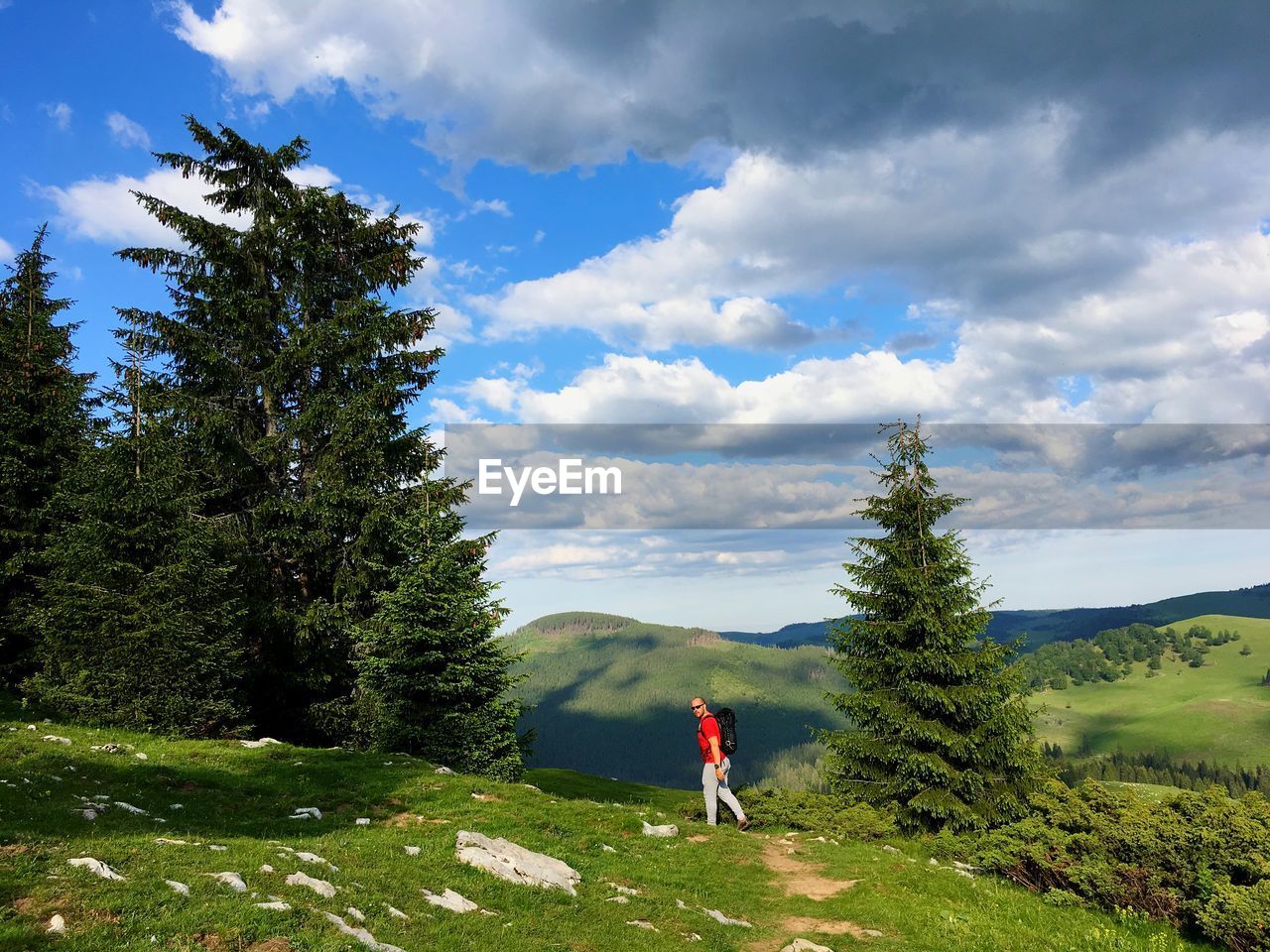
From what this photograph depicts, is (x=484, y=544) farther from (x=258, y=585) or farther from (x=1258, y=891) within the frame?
(x=1258, y=891)

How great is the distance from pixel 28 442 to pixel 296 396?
9504 mm

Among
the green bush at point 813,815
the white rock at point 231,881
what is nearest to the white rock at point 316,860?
the white rock at point 231,881

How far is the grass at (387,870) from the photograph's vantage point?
25.3ft

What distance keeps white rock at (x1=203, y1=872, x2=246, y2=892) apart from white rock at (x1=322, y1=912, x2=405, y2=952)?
112 cm

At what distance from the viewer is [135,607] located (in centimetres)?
2003

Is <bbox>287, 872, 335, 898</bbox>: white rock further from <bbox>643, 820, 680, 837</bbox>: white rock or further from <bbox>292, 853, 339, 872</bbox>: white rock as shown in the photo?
<bbox>643, 820, 680, 837</bbox>: white rock

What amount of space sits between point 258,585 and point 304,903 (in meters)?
22.0

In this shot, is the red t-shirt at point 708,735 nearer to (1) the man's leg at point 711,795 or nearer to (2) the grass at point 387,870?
(1) the man's leg at point 711,795

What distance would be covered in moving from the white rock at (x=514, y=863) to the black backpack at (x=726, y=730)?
702 centimetres

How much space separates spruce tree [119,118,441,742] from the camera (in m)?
27.0

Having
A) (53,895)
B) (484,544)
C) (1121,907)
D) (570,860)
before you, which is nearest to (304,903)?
(53,895)

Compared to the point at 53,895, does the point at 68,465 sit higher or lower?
higher

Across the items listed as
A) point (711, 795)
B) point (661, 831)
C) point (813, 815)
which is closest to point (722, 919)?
point (661, 831)

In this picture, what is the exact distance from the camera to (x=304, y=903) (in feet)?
27.9
